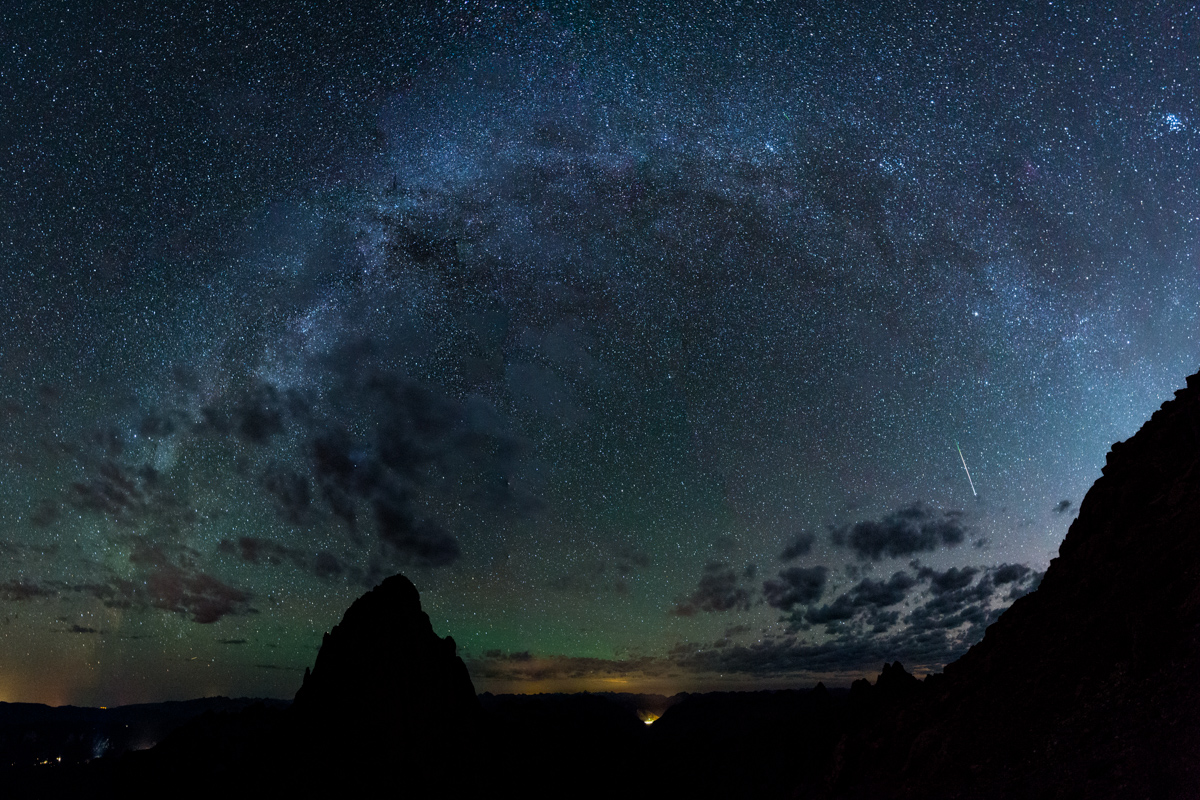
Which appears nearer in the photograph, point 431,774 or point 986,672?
point 986,672

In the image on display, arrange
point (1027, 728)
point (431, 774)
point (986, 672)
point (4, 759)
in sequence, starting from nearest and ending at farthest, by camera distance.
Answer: point (1027, 728)
point (986, 672)
point (431, 774)
point (4, 759)

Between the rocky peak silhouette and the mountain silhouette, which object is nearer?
the mountain silhouette

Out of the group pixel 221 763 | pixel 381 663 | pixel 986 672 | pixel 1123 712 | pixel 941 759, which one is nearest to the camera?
pixel 1123 712

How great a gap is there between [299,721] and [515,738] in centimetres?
4197

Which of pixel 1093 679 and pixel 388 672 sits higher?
pixel 1093 679

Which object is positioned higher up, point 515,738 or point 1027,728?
point 1027,728

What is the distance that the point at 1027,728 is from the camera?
84.4 ft

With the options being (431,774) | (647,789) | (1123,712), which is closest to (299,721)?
(431,774)

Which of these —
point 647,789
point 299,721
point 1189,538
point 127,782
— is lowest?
point 647,789

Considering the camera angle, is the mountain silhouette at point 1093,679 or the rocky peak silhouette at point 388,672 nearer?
the mountain silhouette at point 1093,679

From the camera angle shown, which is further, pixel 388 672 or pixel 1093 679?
pixel 388 672

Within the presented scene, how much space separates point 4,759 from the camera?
189500mm

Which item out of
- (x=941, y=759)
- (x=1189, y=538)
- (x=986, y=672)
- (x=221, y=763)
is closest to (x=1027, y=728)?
(x=941, y=759)

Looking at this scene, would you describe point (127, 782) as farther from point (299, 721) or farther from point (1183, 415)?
point (1183, 415)
